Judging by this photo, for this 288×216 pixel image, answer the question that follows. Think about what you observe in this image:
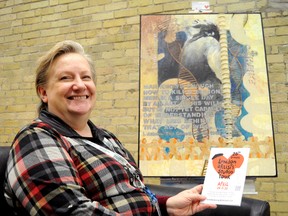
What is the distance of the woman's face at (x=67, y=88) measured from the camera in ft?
3.58

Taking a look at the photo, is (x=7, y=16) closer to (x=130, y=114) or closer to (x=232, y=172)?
(x=130, y=114)

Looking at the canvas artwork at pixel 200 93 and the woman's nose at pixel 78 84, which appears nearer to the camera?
the woman's nose at pixel 78 84

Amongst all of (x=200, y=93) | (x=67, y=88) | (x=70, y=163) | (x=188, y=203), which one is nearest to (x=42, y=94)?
(x=67, y=88)

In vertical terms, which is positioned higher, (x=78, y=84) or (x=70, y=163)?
(x=78, y=84)

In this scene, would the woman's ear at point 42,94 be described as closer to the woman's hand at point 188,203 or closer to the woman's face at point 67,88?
the woman's face at point 67,88

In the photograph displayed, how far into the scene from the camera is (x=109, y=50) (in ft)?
9.23

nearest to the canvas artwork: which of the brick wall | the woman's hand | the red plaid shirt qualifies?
the woman's hand

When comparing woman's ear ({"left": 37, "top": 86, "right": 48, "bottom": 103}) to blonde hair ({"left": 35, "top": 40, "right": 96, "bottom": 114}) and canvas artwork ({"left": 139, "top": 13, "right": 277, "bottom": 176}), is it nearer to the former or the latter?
blonde hair ({"left": 35, "top": 40, "right": 96, "bottom": 114})

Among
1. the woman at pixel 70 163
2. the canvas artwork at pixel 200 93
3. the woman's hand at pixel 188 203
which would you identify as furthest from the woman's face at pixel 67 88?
the canvas artwork at pixel 200 93

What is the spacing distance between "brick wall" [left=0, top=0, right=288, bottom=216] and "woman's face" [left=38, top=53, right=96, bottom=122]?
1542mm

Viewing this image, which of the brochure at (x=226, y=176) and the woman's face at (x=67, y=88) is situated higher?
the woman's face at (x=67, y=88)

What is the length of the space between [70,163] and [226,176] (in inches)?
21.0

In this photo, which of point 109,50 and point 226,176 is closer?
point 226,176

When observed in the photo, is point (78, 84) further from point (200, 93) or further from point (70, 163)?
point (200, 93)
